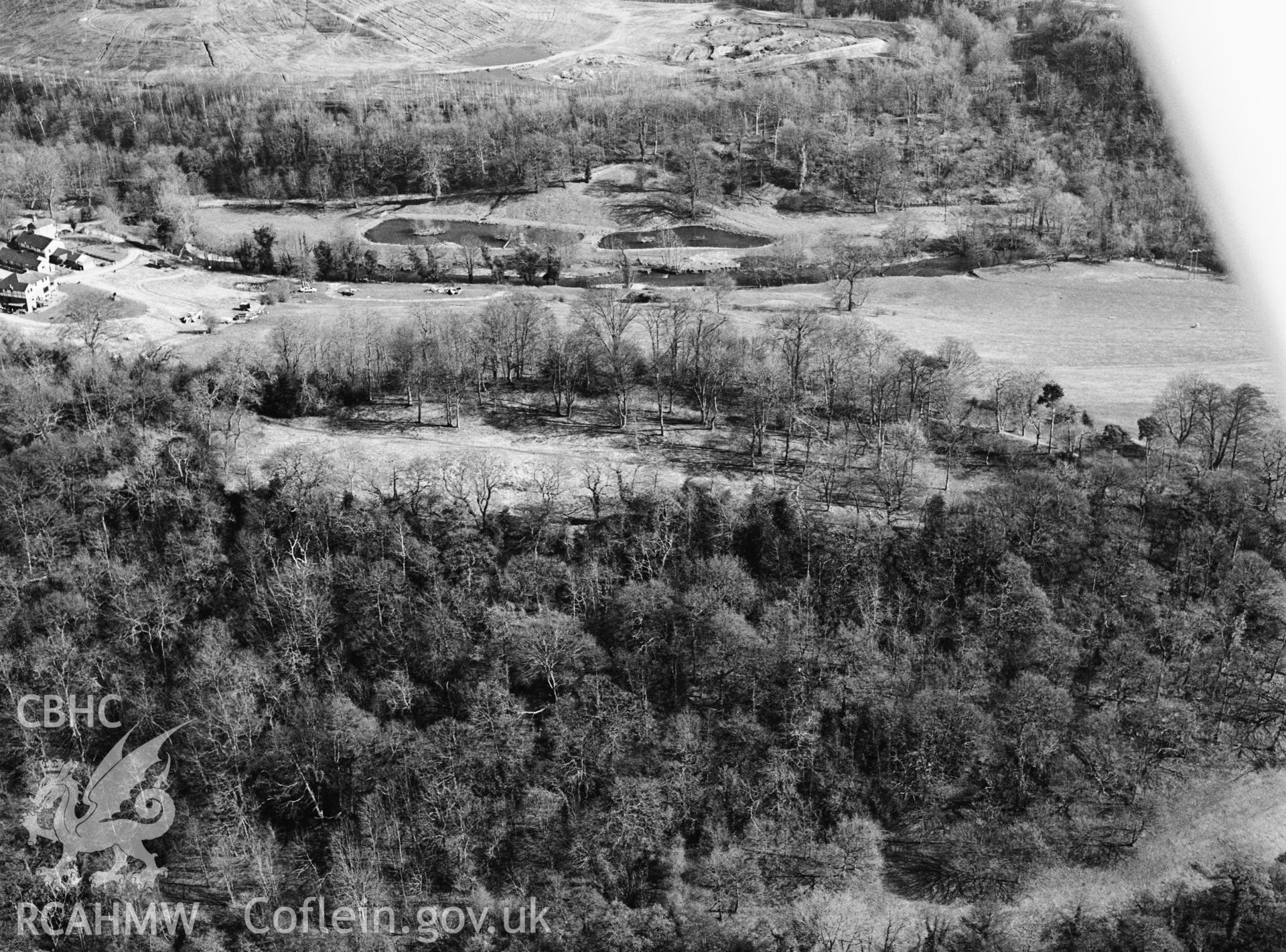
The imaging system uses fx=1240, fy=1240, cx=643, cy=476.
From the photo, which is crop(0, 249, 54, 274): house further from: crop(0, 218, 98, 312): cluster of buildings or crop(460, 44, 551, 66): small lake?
crop(460, 44, 551, 66): small lake

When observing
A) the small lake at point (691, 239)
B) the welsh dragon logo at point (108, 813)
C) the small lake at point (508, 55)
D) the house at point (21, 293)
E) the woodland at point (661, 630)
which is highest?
the small lake at point (508, 55)

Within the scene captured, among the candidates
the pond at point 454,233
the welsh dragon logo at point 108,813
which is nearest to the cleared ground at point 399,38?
the pond at point 454,233

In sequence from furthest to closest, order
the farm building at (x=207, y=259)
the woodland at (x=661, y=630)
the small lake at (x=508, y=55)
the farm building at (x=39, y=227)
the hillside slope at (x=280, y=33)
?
the hillside slope at (x=280, y=33) → the small lake at (x=508, y=55) → the farm building at (x=39, y=227) → the farm building at (x=207, y=259) → the woodland at (x=661, y=630)

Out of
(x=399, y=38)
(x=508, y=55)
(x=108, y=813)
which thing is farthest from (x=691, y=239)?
(x=108, y=813)

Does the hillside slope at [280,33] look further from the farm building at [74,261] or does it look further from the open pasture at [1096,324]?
the open pasture at [1096,324]

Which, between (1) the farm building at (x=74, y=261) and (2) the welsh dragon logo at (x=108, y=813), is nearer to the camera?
(2) the welsh dragon logo at (x=108, y=813)

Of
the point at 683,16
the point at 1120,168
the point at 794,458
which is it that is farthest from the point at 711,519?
the point at 683,16

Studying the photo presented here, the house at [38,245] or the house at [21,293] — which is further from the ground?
the house at [38,245]

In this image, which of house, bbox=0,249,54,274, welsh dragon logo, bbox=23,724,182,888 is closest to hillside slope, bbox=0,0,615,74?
house, bbox=0,249,54,274

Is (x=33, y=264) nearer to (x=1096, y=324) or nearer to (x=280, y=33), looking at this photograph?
(x=1096, y=324)
